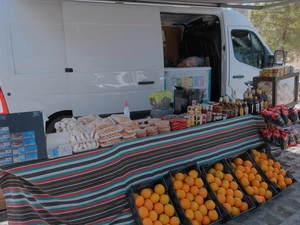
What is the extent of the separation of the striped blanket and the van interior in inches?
110

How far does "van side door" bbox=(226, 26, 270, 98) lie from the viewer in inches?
187

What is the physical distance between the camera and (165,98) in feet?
9.93

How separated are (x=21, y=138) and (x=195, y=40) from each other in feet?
Result: 15.0

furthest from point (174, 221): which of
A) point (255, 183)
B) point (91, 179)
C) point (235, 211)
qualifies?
point (255, 183)

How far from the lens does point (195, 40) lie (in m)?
5.54

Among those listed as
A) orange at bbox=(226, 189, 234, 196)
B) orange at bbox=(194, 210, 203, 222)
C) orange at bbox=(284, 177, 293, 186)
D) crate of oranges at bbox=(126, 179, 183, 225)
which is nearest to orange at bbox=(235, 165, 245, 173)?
orange at bbox=(226, 189, 234, 196)

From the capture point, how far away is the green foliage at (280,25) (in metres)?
10.6

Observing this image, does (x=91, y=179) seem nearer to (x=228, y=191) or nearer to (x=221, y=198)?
(x=221, y=198)

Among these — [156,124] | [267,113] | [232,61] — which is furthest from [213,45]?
[156,124]

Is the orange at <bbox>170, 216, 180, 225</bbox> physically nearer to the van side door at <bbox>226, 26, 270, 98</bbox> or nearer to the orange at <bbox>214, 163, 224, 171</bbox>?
the orange at <bbox>214, 163, 224, 171</bbox>

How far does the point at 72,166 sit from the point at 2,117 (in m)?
0.60

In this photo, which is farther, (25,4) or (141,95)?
(141,95)

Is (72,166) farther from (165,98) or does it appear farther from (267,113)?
(267,113)

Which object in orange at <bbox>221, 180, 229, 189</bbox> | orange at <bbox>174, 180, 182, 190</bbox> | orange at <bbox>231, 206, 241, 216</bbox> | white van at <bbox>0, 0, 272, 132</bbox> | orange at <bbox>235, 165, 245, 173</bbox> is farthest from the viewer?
white van at <bbox>0, 0, 272, 132</bbox>
